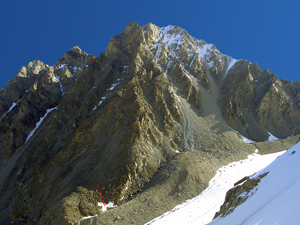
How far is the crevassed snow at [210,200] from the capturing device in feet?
72.1

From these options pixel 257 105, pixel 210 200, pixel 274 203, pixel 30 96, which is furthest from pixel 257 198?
pixel 30 96

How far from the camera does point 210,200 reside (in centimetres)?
2612

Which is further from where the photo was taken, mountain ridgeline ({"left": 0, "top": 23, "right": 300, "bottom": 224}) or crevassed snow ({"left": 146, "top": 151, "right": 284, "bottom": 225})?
mountain ridgeline ({"left": 0, "top": 23, "right": 300, "bottom": 224})

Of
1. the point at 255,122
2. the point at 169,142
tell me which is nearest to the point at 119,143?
the point at 169,142

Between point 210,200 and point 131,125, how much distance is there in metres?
19.2

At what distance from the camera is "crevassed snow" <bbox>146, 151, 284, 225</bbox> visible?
21984 millimetres

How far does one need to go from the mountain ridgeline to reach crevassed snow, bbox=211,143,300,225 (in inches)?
657

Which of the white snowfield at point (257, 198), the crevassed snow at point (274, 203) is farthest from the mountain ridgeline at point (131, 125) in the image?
the crevassed snow at point (274, 203)

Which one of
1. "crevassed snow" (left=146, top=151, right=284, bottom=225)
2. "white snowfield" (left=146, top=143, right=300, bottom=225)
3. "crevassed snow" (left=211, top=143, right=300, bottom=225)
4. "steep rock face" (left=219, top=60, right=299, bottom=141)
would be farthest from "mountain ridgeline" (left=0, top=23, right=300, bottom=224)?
"crevassed snow" (left=211, top=143, right=300, bottom=225)

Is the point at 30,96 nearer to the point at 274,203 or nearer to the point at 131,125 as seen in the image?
the point at 131,125

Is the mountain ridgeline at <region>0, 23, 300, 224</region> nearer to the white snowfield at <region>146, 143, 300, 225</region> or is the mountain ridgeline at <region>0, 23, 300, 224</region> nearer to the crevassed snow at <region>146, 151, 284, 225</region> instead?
the crevassed snow at <region>146, 151, 284, 225</region>

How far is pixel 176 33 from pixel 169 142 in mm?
64763

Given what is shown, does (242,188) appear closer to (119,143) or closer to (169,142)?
(119,143)

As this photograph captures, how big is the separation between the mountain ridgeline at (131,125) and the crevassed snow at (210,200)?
1617 mm
